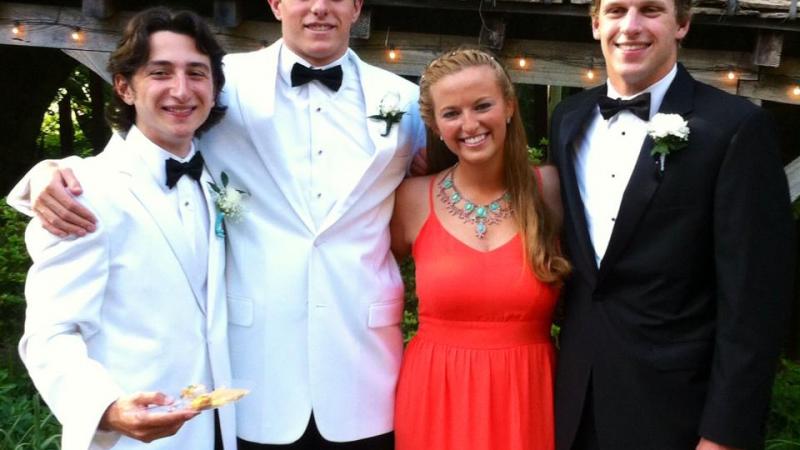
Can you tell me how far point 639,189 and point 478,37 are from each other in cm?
357

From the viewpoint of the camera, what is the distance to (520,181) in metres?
3.26

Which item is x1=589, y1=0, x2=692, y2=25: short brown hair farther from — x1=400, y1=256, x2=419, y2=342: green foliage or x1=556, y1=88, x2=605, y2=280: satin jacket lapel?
x1=400, y1=256, x2=419, y2=342: green foliage

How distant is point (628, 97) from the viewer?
9.61 ft

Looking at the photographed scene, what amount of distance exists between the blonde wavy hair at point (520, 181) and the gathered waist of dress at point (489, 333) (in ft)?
0.65

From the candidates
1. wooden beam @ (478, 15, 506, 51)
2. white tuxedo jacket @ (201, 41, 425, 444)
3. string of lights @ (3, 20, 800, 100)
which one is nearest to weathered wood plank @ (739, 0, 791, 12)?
string of lights @ (3, 20, 800, 100)

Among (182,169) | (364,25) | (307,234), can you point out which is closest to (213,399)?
(182,169)

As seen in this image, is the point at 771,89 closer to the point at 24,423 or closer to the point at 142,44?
the point at 142,44

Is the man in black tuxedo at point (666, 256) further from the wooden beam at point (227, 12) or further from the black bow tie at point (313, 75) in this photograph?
the wooden beam at point (227, 12)

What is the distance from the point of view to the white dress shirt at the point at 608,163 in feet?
9.48

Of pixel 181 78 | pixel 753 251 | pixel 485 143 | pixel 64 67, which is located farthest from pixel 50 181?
pixel 64 67

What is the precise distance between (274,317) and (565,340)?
3.16ft

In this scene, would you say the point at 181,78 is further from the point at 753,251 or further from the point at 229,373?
the point at 753,251

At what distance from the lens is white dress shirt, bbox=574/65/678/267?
2.89m

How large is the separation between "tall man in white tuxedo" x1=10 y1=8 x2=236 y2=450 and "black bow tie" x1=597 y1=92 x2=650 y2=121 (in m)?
1.21
